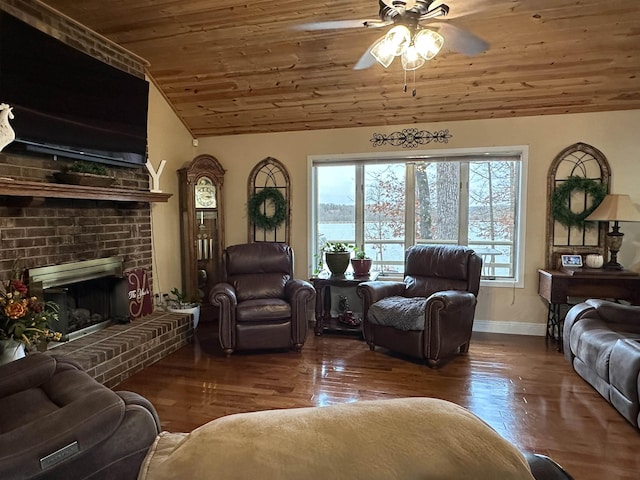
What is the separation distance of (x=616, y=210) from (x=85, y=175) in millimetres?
4580

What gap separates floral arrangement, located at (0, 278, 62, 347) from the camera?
8.16 ft

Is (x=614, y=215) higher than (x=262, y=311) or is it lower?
higher

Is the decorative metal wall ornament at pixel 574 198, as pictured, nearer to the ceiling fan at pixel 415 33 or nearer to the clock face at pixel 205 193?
the ceiling fan at pixel 415 33

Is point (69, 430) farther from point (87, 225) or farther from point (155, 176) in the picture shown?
point (155, 176)

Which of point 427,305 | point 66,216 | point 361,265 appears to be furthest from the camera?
point 361,265

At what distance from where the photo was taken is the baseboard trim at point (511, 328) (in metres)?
4.32

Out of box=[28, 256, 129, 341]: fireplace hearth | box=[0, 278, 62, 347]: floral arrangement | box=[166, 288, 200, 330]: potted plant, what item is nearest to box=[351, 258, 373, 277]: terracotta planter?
box=[166, 288, 200, 330]: potted plant

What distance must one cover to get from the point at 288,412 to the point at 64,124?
10.4ft

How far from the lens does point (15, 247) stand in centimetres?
282

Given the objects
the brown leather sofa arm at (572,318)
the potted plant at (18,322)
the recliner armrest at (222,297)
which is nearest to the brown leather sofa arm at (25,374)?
the potted plant at (18,322)

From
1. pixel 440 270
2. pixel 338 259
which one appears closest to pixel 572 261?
pixel 440 270

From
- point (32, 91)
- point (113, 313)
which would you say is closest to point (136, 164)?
point (32, 91)

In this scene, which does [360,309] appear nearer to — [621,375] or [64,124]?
[621,375]

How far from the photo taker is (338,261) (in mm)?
4324
